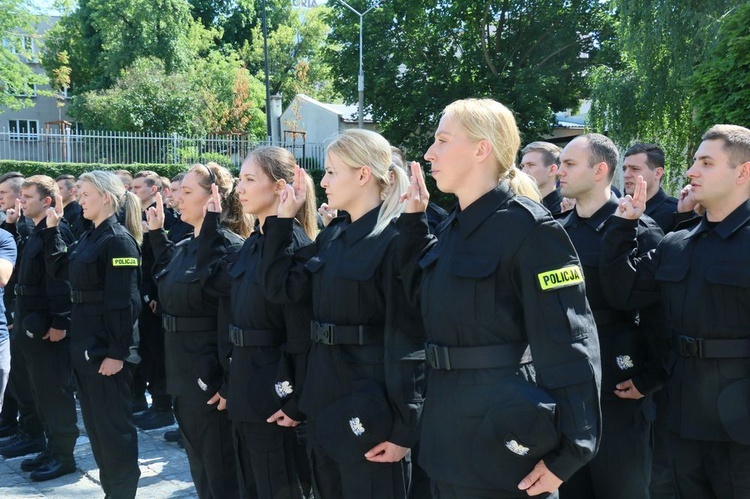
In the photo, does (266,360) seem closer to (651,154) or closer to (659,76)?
(651,154)

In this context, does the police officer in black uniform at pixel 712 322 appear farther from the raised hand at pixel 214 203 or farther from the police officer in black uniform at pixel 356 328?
the raised hand at pixel 214 203

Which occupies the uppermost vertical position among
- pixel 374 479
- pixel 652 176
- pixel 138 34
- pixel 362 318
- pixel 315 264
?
pixel 138 34

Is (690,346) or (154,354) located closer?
(690,346)

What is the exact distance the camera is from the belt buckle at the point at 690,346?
344cm

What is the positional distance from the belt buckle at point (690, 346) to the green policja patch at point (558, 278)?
1.15m

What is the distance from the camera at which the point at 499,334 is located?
2.64 meters

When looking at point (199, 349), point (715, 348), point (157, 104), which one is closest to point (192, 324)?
point (199, 349)

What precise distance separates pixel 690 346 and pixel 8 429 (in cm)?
631

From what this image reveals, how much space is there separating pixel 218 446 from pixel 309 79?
54.3 m

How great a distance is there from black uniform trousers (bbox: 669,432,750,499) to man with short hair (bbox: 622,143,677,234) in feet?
7.07

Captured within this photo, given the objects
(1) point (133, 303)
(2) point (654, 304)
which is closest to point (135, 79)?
(1) point (133, 303)

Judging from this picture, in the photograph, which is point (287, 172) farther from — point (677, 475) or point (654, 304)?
point (677, 475)

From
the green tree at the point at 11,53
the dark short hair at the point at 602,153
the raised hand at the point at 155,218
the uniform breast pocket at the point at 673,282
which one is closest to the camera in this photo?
the uniform breast pocket at the point at 673,282

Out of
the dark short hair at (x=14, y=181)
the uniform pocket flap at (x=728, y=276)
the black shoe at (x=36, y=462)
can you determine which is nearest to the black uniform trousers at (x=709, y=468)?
the uniform pocket flap at (x=728, y=276)
